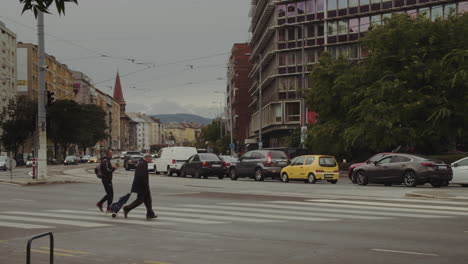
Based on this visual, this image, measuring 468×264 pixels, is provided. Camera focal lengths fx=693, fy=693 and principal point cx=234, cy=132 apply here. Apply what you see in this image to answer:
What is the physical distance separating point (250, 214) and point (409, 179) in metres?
13.9

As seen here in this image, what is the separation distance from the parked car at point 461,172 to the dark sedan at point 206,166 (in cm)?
1473

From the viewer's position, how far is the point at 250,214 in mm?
16609

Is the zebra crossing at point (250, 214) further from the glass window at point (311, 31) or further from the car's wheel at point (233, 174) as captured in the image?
the glass window at point (311, 31)

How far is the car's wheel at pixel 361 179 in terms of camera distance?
30.9 m

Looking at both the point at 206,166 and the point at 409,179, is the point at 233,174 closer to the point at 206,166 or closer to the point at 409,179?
the point at 206,166

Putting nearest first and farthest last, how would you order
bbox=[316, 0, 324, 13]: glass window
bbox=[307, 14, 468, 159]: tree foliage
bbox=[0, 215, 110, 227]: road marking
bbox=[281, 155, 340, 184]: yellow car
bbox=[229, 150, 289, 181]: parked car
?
bbox=[0, 215, 110, 227]: road marking < bbox=[281, 155, 340, 184]: yellow car < bbox=[229, 150, 289, 181]: parked car < bbox=[307, 14, 468, 159]: tree foliage < bbox=[316, 0, 324, 13]: glass window

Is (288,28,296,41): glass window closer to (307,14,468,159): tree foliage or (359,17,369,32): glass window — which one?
(359,17,369,32): glass window

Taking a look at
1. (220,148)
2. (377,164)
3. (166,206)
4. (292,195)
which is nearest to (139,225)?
(166,206)

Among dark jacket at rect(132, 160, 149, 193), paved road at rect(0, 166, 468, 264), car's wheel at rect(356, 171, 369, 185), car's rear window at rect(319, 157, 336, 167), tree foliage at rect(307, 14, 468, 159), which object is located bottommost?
paved road at rect(0, 166, 468, 264)

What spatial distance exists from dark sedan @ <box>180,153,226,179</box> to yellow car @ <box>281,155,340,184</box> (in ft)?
23.2

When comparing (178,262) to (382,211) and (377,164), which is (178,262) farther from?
(377,164)

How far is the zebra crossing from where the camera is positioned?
49.5 ft

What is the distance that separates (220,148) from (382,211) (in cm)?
9261

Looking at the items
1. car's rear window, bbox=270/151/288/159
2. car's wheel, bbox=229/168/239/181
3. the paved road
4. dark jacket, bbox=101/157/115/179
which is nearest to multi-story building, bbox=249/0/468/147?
car's wheel, bbox=229/168/239/181
